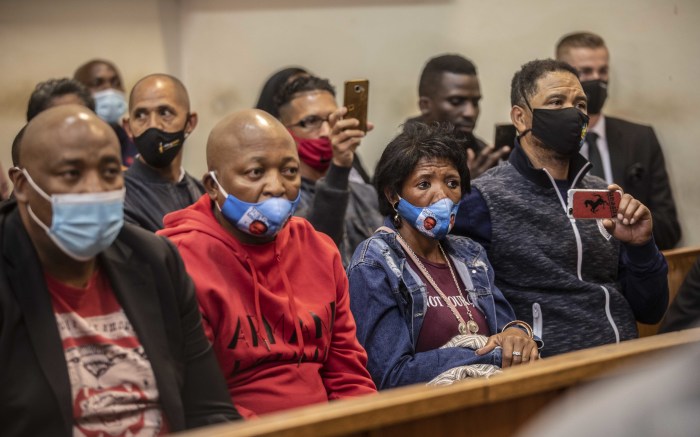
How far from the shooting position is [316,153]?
4.55 meters

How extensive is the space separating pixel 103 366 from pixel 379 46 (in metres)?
4.17

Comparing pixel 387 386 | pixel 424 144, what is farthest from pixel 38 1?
pixel 387 386

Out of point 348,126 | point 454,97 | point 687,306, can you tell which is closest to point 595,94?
point 454,97

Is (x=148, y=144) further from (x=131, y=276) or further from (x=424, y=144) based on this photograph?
(x=131, y=276)

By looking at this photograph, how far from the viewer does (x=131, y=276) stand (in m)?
→ 2.65

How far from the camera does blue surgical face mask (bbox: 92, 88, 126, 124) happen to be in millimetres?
5504

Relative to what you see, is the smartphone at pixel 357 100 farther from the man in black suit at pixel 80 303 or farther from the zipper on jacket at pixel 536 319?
the man in black suit at pixel 80 303

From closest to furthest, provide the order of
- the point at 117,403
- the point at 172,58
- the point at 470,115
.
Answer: the point at 117,403
the point at 470,115
the point at 172,58

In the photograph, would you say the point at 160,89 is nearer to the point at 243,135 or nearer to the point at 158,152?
the point at 158,152

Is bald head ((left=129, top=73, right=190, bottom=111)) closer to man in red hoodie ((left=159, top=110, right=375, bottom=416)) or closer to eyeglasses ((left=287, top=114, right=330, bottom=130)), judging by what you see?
eyeglasses ((left=287, top=114, right=330, bottom=130))

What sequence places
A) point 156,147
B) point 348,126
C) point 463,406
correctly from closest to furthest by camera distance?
point 463,406 < point 348,126 < point 156,147

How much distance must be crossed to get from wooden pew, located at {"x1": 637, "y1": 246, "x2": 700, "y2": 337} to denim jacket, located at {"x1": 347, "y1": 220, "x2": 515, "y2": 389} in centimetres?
130

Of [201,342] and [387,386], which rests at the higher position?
[201,342]

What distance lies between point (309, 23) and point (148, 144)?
2.27 m
